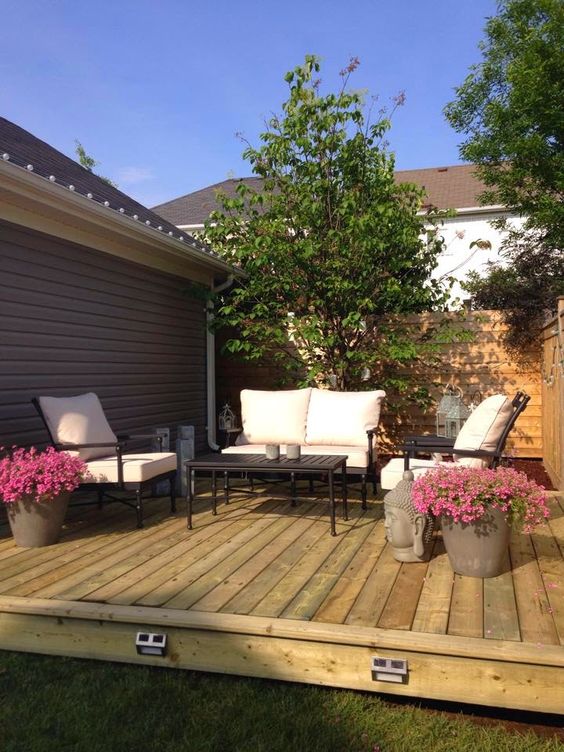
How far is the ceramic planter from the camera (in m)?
3.56

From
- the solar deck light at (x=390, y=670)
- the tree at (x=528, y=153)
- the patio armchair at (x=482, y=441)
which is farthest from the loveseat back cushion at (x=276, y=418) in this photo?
the tree at (x=528, y=153)

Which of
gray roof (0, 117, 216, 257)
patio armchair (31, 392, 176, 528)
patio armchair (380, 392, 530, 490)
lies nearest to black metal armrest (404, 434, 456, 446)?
patio armchair (380, 392, 530, 490)

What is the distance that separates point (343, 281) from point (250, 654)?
4.54m

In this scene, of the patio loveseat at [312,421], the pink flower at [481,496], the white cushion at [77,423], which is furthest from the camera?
the patio loveseat at [312,421]

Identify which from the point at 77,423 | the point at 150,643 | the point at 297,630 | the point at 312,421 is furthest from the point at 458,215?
the point at 150,643

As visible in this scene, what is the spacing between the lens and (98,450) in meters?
4.62

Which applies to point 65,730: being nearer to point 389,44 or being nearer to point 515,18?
point 389,44

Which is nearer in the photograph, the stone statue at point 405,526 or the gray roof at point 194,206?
the stone statue at point 405,526

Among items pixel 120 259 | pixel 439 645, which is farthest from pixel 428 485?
pixel 120 259

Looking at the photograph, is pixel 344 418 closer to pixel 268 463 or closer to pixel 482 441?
pixel 268 463

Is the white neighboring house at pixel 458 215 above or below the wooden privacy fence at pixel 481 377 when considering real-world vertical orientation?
above

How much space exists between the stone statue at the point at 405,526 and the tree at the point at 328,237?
3327mm

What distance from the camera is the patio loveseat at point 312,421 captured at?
5.00 m

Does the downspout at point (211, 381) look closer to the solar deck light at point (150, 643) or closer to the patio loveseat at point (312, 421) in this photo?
the patio loveseat at point (312, 421)
